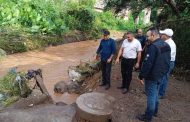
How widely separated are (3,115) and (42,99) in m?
1.36

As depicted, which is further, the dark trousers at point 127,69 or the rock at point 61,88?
the rock at point 61,88

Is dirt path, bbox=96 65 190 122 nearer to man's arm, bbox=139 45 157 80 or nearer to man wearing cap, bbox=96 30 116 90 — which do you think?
man wearing cap, bbox=96 30 116 90

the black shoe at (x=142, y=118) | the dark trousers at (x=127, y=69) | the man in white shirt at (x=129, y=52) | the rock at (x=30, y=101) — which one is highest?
the man in white shirt at (x=129, y=52)

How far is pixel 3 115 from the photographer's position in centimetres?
782

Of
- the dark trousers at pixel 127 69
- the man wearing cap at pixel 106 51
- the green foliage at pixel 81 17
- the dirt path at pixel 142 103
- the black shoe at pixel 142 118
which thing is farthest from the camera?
the green foliage at pixel 81 17

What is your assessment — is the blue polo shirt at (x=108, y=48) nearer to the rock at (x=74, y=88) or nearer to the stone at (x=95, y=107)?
the stone at (x=95, y=107)

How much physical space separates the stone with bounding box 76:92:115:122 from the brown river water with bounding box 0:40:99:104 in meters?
3.19

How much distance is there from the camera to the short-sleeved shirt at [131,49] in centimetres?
895

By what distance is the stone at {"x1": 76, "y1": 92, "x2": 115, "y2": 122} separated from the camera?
7.48 meters

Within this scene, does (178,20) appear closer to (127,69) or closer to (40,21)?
(127,69)

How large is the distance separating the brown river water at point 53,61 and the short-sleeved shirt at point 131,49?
9.85 ft

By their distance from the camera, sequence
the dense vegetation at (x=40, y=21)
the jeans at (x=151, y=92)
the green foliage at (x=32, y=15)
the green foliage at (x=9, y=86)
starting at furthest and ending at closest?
the green foliage at (x=32, y=15) < the dense vegetation at (x=40, y=21) < the green foliage at (x=9, y=86) < the jeans at (x=151, y=92)

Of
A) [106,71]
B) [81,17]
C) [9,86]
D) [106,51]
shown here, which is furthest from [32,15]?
[106,51]

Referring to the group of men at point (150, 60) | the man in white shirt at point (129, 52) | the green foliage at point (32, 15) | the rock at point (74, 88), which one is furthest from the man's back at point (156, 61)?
the green foliage at point (32, 15)
